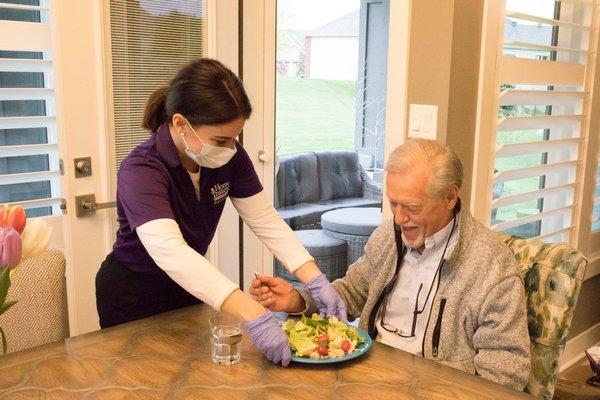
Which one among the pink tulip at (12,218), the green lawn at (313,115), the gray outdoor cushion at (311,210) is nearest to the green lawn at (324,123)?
the green lawn at (313,115)

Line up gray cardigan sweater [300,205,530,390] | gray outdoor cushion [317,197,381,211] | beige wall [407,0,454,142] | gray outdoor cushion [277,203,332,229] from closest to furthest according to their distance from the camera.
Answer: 1. gray cardigan sweater [300,205,530,390]
2. beige wall [407,0,454,142]
3. gray outdoor cushion [277,203,332,229]
4. gray outdoor cushion [317,197,381,211]

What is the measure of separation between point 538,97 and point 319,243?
5.08ft

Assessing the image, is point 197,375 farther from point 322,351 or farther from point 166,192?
point 166,192

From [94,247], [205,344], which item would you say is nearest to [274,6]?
[94,247]

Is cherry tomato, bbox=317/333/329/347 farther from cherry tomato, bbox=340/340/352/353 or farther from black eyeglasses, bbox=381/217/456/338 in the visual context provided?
Answer: black eyeglasses, bbox=381/217/456/338

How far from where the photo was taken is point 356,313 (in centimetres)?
190

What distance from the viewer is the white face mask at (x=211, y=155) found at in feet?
5.56

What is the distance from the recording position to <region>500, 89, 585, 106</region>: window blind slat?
2492mm

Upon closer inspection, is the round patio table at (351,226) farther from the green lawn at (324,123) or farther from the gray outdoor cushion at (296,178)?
the green lawn at (324,123)

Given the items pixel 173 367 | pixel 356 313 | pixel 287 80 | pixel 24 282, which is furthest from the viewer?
pixel 287 80

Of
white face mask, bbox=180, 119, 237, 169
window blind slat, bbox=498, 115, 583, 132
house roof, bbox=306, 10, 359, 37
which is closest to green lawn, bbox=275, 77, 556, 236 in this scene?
window blind slat, bbox=498, 115, 583, 132

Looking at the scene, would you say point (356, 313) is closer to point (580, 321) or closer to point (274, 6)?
point (274, 6)

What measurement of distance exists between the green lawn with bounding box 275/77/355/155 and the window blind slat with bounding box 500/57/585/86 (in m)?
1.07

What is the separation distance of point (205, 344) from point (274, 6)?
1.85 meters
